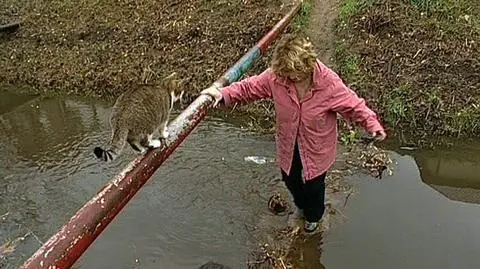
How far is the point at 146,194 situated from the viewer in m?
5.39

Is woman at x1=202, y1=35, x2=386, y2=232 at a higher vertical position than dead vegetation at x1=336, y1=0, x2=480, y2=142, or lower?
higher

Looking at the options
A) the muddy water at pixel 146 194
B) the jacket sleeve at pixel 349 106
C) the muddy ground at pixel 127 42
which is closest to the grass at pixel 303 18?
the muddy ground at pixel 127 42

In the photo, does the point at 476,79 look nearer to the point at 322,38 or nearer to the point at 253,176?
the point at 322,38

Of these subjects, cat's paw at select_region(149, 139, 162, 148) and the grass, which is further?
the grass

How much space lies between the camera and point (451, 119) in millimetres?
6605

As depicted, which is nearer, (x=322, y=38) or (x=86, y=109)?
(x=86, y=109)

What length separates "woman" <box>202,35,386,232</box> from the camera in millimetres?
3891

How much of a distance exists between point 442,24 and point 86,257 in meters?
5.48

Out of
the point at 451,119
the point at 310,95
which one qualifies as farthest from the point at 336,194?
the point at 451,119

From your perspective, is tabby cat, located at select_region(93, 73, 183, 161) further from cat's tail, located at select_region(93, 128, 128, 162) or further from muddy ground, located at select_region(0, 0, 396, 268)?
muddy ground, located at select_region(0, 0, 396, 268)

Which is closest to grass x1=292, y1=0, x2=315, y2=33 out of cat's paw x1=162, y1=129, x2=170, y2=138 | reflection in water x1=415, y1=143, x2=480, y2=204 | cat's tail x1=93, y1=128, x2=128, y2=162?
reflection in water x1=415, y1=143, x2=480, y2=204

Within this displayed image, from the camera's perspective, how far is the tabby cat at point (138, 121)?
134 inches

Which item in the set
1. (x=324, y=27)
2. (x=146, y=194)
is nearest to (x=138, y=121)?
(x=146, y=194)

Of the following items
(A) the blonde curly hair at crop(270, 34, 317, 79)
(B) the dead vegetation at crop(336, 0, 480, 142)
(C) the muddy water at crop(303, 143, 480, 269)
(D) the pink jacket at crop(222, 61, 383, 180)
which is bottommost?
(C) the muddy water at crop(303, 143, 480, 269)
